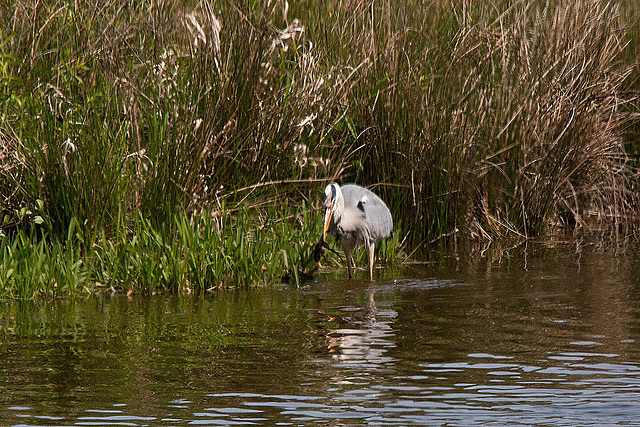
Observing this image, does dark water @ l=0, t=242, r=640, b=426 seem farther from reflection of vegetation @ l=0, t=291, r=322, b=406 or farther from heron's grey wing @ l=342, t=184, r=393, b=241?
heron's grey wing @ l=342, t=184, r=393, b=241

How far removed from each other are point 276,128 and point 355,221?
1.00 m

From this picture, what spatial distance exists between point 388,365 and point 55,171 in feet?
9.55

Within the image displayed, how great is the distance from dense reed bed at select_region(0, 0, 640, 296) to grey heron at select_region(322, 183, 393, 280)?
32 cm

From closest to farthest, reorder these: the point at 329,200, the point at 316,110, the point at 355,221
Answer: the point at 329,200 → the point at 355,221 → the point at 316,110

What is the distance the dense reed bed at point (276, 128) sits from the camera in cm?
636

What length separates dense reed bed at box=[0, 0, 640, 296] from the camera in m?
6.36

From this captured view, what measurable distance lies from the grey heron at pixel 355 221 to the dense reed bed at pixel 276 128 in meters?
0.32

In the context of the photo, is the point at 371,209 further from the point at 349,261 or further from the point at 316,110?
the point at 316,110

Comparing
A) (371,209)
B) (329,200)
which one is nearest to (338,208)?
(329,200)

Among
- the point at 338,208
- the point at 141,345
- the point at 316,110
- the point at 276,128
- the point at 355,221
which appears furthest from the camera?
the point at 316,110

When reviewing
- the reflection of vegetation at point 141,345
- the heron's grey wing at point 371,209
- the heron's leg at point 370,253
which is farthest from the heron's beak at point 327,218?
the reflection of vegetation at point 141,345

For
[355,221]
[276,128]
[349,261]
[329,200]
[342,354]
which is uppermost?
[276,128]

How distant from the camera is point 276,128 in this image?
724cm

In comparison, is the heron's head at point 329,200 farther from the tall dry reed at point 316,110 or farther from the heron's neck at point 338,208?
the tall dry reed at point 316,110
